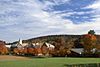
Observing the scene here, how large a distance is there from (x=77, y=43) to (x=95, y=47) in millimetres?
44376

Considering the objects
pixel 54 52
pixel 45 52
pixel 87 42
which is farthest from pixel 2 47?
pixel 87 42

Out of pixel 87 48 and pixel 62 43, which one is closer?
pixel 87 48

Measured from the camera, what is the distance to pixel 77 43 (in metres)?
160

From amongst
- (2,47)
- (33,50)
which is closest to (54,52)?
(33,50)

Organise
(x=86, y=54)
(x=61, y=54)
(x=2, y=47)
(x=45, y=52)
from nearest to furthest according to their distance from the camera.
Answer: (x=86, y=54), (x=61, y=54), (x=45, y=52), (x=2, y=47)

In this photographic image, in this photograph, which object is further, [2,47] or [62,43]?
[2,47]

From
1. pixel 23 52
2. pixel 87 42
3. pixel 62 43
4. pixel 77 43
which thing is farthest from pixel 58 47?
pixel 23 52

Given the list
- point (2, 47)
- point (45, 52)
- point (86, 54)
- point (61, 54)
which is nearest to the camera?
point (86, 54)

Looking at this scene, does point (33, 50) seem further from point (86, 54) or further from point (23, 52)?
point (86, 54)

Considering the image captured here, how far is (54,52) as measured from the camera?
133375 millimetres

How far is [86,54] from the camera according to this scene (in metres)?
115

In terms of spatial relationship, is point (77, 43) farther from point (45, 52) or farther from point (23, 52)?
point (23, 52)

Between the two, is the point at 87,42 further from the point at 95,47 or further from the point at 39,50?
the point at 39,50

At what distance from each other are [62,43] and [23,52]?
42010mm
